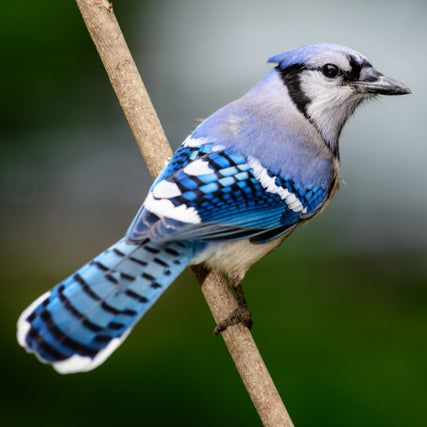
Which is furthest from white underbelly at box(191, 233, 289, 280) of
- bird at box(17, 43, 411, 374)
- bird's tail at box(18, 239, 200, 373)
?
bird's tail at box(18, 239, 200, 373)

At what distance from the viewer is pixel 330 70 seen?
1.90 meters

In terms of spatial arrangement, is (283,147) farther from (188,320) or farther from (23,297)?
(23,297)

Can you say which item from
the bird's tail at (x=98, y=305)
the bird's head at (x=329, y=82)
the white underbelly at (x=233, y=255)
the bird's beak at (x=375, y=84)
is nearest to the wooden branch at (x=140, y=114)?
the white underbelly at (x=233, y=255)

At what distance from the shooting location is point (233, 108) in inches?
77.1

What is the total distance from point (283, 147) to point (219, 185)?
294 millimetres

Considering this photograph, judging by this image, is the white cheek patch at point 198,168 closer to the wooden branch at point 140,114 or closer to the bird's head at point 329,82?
the wooden branch at point 140,114

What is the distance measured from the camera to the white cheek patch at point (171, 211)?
1.58m

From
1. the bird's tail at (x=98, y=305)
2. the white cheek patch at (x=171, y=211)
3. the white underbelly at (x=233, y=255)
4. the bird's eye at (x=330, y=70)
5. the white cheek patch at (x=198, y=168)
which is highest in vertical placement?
the bird's eye at (x=330, y=70)

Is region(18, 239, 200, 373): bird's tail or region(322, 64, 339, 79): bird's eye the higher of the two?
region(322, 64, 339, 79): bird's eye

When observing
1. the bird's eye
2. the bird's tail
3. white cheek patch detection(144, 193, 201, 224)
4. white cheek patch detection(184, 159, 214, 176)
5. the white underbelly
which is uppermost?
the bird's eye

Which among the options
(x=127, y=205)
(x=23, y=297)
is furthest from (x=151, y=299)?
(x=127, y=205)

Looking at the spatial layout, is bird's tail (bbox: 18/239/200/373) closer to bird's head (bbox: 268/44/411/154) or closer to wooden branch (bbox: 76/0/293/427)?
wooden branch (bbox: 76/0/293/427)

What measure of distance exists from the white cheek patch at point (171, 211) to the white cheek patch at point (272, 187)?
0.89 feet

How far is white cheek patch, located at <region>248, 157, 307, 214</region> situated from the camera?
5.91 feet
